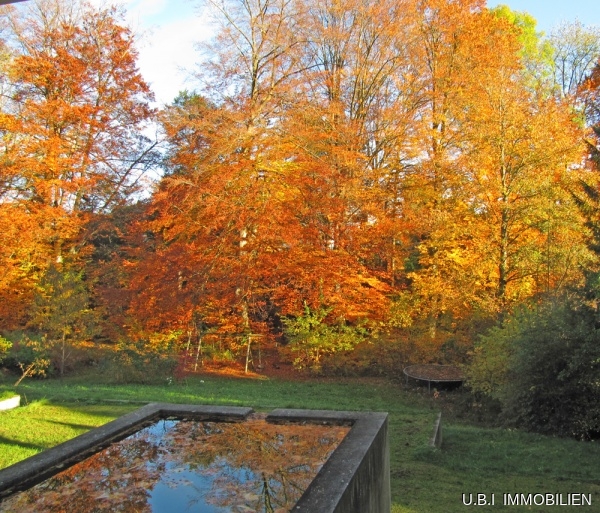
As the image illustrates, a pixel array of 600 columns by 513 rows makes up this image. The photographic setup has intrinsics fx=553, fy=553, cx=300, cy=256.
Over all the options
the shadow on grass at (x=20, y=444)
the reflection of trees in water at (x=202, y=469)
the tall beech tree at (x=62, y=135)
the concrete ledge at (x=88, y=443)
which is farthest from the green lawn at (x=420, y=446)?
the tall beech tree at (x=62, y=135)

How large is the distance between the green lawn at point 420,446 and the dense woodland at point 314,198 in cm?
216

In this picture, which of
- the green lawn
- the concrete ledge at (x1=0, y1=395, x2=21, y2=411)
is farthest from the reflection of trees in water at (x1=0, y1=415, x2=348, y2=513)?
the concrete ledge at (x1=0, y1=395, x2=21, y2=411)

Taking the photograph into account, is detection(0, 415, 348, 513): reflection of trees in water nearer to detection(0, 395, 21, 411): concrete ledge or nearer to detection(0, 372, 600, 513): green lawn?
detection(0, 372, 600, 513): green lawn

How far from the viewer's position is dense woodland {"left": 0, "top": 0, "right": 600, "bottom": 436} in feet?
49.8

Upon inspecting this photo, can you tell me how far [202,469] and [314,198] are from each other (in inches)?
532

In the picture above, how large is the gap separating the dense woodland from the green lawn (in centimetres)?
216

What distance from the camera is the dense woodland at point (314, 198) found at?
15188mm

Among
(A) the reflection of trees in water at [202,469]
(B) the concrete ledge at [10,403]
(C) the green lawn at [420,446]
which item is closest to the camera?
(A) the reflection of trees in water at [202,469]

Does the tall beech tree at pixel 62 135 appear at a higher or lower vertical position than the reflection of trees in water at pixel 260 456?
higher

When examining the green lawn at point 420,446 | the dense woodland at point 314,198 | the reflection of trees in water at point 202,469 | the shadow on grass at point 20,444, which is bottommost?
the shadow on grass at point 20,444

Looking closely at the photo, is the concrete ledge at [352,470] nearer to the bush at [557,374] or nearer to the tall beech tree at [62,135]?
the bush at [557,374]

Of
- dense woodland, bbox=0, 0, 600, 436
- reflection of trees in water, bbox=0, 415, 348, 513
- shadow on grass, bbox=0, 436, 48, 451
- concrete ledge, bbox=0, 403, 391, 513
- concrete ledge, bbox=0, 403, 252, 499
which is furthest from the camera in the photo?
dense woodland, bbox=0, 0, 600, 436

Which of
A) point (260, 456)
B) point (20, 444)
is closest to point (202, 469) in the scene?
point (260, 456)

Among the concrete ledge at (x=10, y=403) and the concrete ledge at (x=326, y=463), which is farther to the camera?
the concrete ledge at (x=10, y=403)
